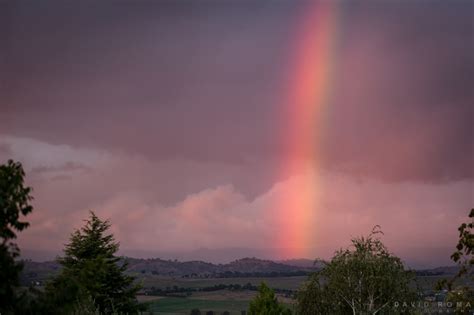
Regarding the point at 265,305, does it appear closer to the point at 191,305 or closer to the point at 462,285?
the point at 462,285

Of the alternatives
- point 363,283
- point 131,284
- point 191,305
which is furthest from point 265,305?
point 191,305

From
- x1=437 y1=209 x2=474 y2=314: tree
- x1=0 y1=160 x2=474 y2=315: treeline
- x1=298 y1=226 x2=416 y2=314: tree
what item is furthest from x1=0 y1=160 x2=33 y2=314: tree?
x1=298 y1=226 x2=416 y2=314: tree

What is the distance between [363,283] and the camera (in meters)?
40.0

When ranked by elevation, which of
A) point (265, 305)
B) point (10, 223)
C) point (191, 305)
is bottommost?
point (191, 305)

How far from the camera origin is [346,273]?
1590 inches

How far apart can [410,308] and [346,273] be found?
494 centimetres

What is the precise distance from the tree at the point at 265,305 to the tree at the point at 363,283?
8.72ft

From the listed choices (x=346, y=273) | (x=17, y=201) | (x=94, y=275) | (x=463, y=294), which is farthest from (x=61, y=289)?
(x=346, y=273)

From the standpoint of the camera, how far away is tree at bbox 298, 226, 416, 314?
1560 inches

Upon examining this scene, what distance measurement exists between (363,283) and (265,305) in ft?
25.0

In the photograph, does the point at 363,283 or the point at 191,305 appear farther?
the point at 191,305

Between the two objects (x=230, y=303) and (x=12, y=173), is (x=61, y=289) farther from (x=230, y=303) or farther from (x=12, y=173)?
(x=230, y=303)

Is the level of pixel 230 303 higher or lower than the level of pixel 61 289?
lower

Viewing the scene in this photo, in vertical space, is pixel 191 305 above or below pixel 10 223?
below
